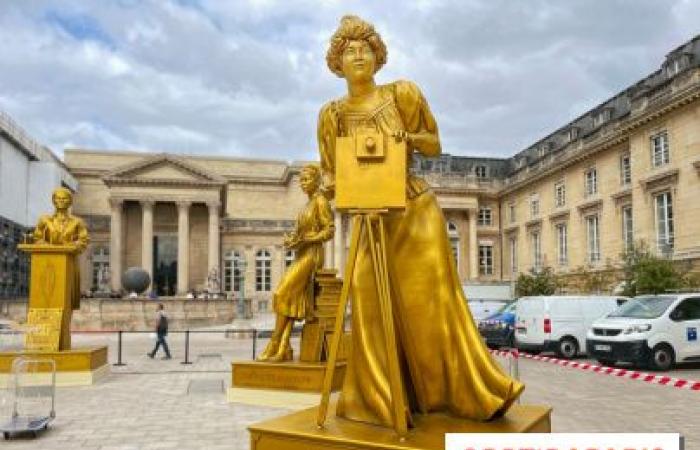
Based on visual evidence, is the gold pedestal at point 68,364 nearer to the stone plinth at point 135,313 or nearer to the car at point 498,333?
the car at point 498,333

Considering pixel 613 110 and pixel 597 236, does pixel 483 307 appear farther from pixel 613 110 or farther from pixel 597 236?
pixel 613 110

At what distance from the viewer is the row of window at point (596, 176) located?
3167 cm

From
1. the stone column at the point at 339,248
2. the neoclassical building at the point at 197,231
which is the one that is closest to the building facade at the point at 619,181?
the neoclassical building at the point at 197,231

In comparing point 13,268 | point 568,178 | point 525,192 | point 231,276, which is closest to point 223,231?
point 231,276

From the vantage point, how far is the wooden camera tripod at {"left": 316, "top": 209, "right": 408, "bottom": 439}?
4090 millimetres

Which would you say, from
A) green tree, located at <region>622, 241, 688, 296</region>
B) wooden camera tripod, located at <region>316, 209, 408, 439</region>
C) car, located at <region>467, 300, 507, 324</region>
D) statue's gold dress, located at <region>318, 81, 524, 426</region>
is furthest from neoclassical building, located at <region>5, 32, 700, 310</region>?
wooden camera tripod, located at <region>316, 209, 408, 439</region>

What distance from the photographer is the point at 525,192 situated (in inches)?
2037

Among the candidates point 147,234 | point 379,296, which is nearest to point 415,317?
point 379,296

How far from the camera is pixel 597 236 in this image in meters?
39.8

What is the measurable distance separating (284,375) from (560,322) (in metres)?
11.5

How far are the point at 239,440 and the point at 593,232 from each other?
3656cm

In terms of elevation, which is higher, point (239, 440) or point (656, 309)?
point (656, 309)

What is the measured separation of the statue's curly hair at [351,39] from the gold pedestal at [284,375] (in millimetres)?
4997

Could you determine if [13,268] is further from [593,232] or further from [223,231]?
[593,232]
